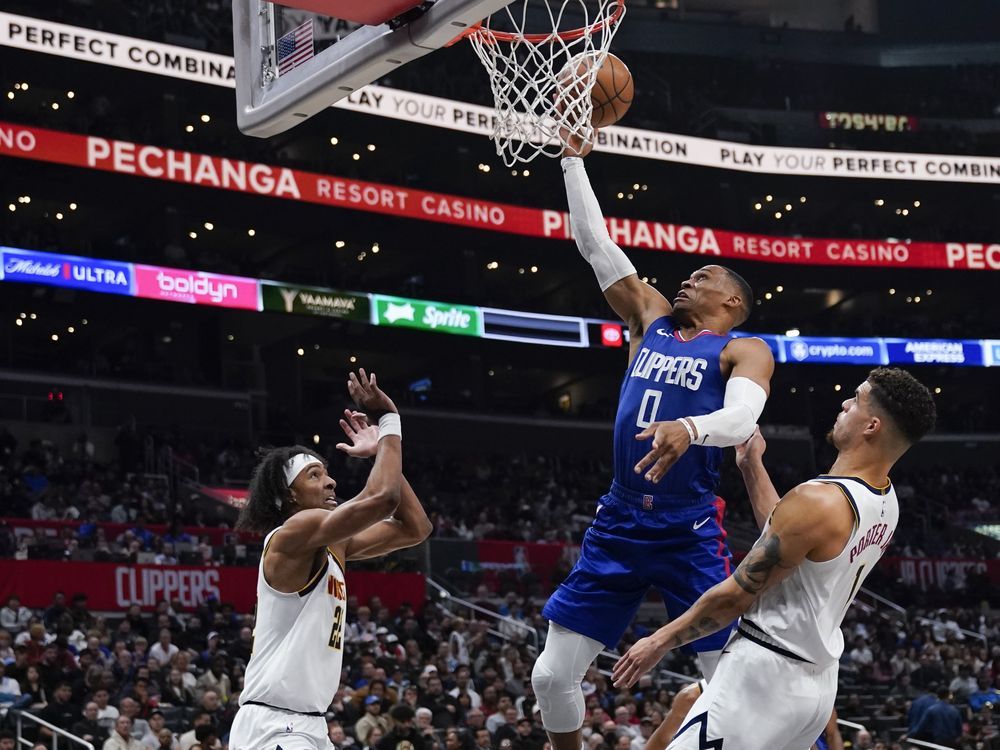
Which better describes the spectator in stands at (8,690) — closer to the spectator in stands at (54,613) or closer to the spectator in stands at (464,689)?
the spectator in stands at (54,613)

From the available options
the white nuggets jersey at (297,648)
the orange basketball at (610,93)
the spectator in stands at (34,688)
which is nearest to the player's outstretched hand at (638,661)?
the white nuggets jersey at (297,648)

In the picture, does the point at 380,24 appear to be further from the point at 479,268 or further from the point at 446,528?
the point at 479,268

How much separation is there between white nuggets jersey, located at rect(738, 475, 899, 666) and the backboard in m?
2.08

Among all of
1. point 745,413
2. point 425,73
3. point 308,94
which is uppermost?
point 425,73

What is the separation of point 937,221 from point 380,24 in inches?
1439

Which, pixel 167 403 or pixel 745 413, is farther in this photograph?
pixel 167 403

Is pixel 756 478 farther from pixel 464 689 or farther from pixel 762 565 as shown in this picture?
pixel 464 689

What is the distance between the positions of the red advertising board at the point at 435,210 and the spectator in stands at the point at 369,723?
15.1 metres

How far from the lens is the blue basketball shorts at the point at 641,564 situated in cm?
528

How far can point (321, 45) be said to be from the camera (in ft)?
19.7

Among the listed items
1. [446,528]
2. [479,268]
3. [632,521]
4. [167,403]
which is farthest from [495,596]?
[632,521]

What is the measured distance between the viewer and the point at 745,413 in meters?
4.86

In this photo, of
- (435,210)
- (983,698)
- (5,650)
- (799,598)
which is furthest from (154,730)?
(435,210)

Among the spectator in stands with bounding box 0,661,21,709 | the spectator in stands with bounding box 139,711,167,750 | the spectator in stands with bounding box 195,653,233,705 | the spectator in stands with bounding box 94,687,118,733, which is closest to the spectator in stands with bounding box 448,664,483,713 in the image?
the spectator in stands with bounding box 195,653,233,705
